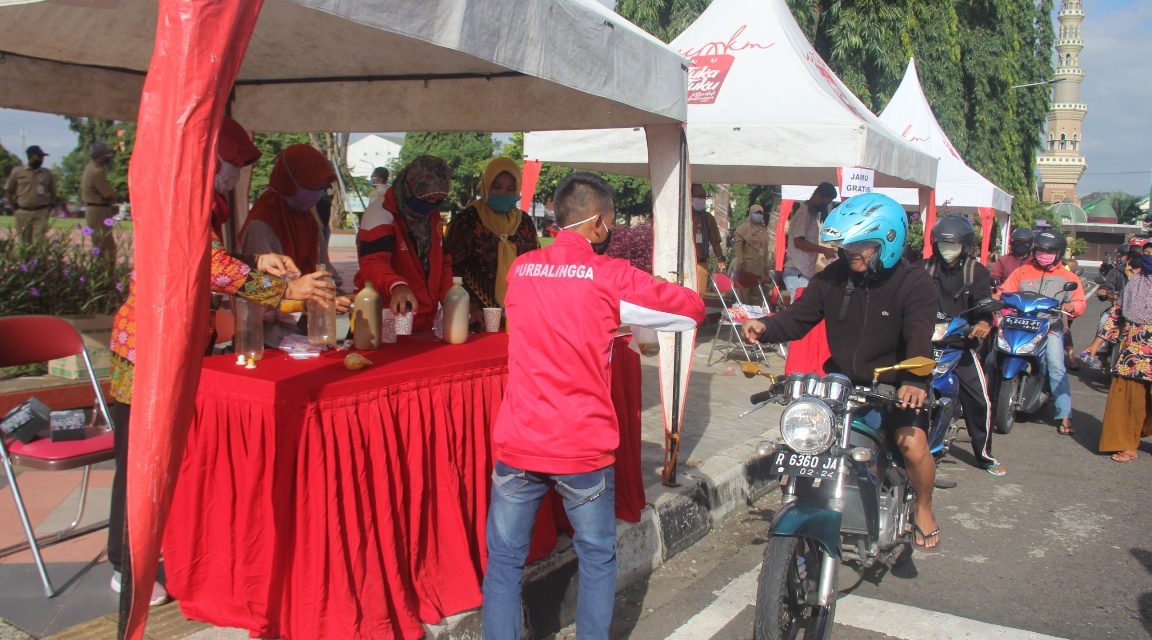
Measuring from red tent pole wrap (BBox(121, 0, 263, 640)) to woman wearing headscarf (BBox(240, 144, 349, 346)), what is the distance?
141 cm

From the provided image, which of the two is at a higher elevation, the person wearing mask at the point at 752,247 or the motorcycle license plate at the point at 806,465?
the person wearing mask at the point at 752,247

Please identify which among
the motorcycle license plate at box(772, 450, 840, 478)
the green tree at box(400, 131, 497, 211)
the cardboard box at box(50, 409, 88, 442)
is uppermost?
the green tree at box(400, 131, 497, 211)

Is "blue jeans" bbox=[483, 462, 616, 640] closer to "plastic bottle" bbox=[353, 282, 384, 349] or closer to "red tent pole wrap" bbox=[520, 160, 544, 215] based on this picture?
"plastic bottle" bbox=[353, 282, 384, 349]

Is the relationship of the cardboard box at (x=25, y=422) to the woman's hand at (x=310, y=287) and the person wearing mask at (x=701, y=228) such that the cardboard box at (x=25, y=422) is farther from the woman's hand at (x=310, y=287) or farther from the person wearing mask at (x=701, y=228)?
the person wearing mask at (x=701, y=228)

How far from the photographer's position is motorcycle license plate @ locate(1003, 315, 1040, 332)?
7.23 meters

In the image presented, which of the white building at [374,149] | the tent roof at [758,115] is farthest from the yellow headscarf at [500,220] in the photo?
the white building at [374,149]

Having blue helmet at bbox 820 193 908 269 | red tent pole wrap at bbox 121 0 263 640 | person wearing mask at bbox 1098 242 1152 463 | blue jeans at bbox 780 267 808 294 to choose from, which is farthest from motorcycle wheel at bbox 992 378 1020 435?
red tent pole wrap at bbox 121 0 263 640

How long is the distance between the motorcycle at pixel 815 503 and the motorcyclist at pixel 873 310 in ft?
0.99

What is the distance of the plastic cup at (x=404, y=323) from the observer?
383cm

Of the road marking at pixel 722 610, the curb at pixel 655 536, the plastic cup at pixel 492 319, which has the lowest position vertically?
the road marking at pixel 722 610

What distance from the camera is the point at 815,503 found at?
3.37m

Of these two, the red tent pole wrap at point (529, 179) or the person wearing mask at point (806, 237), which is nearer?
the red tent pole wrap at point (529, 179)

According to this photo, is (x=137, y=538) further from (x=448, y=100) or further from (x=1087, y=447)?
(x=1087, y=447)

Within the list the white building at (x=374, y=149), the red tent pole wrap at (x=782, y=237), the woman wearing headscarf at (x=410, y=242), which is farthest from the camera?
the white building at (x=374, y=149)
